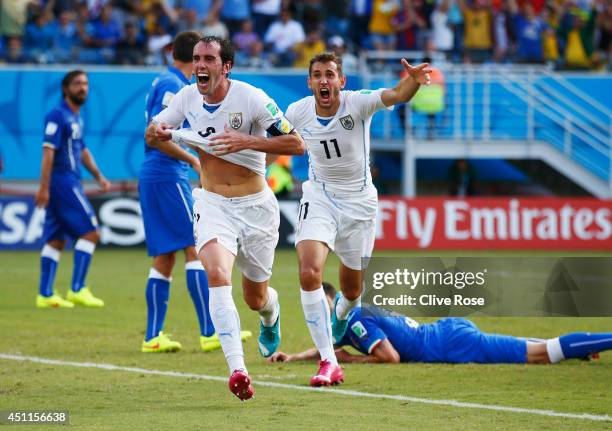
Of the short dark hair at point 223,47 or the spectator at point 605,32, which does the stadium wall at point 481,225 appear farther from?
the short dark hair at point 223,47

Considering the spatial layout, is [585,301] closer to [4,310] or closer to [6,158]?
[4,310]

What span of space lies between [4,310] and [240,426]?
25.7 feet

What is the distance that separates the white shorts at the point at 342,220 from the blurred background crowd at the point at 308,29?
14.9m

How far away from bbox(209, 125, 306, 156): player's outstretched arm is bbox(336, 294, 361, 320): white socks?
1.92m

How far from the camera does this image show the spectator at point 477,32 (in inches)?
1086

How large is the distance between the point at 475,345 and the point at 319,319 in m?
1.46

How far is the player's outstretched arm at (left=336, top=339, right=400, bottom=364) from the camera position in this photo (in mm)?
10062

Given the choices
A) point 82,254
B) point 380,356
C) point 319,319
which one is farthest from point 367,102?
point 82,254

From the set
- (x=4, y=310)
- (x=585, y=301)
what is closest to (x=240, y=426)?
(x=585, y=301)

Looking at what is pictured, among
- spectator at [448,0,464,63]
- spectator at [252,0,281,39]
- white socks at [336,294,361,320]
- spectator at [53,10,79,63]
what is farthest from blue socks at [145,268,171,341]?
spectator at [448,0,464,63]

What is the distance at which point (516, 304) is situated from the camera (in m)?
10.4

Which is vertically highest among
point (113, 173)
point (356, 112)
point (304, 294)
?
point (356, 112)

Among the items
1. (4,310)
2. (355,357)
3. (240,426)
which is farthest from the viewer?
(4,310)

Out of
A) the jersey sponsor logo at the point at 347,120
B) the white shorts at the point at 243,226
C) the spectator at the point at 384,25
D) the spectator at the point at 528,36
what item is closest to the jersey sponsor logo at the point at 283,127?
the white shorts at the point at 243,226
